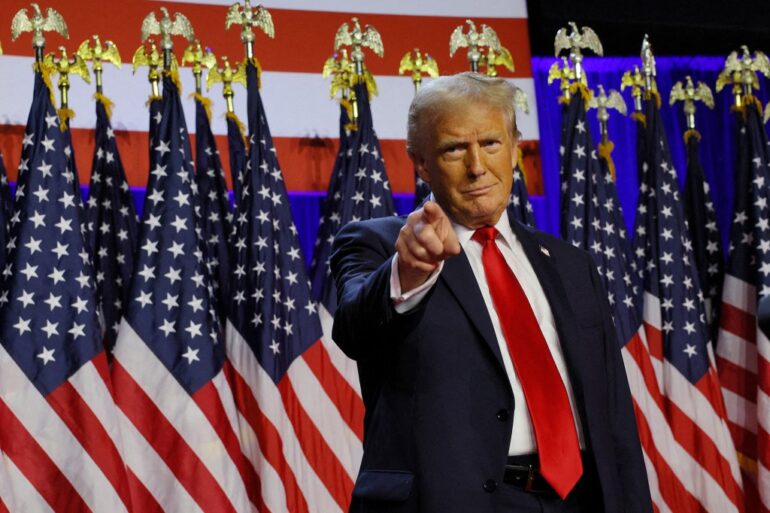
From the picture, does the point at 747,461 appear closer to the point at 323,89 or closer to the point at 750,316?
the point at 750,316

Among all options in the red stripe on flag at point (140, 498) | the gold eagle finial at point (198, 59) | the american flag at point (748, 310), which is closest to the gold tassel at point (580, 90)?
the american flag at point (748, 310)

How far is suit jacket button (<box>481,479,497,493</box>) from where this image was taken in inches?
73.3

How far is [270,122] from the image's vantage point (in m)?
5.14

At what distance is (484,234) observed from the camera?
2.10 metres

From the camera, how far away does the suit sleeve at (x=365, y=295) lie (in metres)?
1.77

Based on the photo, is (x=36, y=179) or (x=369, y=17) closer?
(x=36, y=179)

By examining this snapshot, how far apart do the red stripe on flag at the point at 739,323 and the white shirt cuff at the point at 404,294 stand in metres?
3.73

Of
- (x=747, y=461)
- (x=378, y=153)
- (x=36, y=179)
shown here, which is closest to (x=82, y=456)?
(x=36, y=179)

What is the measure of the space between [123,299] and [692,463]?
8.19 ft

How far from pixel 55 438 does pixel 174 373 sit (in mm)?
509

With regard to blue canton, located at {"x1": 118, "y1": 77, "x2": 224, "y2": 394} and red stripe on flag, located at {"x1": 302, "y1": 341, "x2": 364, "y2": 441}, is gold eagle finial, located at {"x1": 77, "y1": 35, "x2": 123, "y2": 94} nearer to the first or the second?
blue canton, located at {"x1": 118, "y1": 77, "x2": 224, "y2": 394}

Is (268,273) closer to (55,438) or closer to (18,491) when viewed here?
(55,438)

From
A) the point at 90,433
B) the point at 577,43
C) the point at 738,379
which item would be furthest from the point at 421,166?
the point at 738,379

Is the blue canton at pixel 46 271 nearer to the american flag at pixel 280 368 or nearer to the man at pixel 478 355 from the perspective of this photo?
the american flag at pixel 280 368
